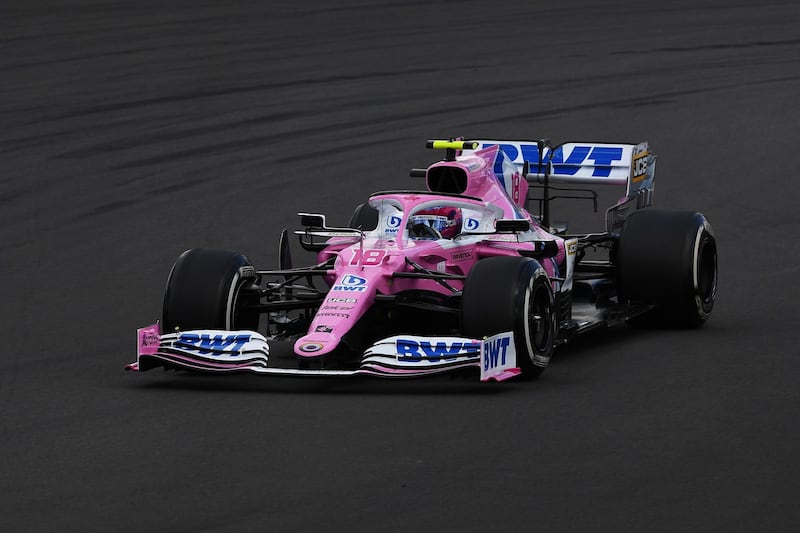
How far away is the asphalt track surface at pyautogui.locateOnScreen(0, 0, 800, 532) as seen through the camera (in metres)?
8.53


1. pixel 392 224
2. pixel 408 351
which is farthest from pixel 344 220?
pixel 408 351

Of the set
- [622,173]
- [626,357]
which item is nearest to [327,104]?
[622,173]

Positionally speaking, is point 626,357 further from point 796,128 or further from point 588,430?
point 796,128

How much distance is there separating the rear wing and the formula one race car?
0.01 metres

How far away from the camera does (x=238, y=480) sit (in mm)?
8781

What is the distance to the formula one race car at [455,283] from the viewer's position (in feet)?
36.7

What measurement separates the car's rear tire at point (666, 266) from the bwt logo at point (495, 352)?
9.52 ft

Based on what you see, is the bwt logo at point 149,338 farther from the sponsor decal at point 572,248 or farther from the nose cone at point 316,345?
the sponsor decal at point 572,248

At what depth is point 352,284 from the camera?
11.7 meters

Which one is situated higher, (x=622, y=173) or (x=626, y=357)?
(x=622, y=173)

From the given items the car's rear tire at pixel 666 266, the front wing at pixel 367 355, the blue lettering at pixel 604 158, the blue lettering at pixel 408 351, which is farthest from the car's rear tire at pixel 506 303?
the blue lettering at pixel 604 158

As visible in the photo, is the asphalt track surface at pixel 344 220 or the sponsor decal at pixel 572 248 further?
the sponsor decal at pixel 572 248

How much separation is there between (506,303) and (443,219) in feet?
6.11

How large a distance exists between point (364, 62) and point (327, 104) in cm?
329
